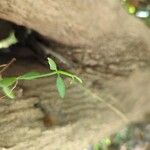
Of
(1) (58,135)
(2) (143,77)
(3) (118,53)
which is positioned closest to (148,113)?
(2) (143,77)

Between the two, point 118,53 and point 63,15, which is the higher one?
point 63,15

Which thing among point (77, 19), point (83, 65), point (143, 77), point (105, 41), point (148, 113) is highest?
point (77, 19)

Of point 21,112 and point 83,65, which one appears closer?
point 21,112

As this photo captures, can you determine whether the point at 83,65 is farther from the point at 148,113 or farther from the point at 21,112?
the point at 148,113

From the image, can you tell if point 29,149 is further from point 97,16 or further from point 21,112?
point 97,16

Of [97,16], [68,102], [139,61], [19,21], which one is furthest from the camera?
[139,61]

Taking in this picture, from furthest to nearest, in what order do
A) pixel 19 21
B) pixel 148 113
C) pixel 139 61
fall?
pixel 148 113 → pixel 139 61 → pixel 19 21
